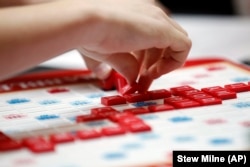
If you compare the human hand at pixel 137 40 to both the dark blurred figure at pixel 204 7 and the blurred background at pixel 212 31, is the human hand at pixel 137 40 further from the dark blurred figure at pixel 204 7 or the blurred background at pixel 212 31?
the dark blurred figure at pixel 204 7

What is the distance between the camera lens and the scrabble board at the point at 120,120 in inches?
20.4

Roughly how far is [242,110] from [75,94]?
239mm

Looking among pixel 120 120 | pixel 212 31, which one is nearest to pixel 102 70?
pixel 120 120

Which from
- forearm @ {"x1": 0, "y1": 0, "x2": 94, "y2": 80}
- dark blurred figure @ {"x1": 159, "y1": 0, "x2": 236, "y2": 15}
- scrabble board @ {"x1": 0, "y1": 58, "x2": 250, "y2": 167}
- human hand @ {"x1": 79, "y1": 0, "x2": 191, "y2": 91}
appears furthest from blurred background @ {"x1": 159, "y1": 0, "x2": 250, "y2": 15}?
forearm @ {"x1": 0, "y1": 0, "x2": 94, "y2": 80}

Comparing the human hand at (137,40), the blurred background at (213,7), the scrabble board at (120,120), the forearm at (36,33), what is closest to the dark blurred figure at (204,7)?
the blurred background at (213,7)

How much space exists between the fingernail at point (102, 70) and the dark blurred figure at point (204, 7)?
112cm

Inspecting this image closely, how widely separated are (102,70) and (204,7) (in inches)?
46.3

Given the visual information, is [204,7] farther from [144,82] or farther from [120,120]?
[120,120]

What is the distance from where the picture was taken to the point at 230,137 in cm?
55

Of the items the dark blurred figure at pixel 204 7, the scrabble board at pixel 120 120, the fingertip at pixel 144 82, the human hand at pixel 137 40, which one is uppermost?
the dark blurred figure at pixel 204 7

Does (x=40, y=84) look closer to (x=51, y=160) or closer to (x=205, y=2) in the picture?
(x=51, y=160)

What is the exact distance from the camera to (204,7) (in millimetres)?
1910

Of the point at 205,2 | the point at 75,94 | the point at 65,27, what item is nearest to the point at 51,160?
the point at 65,27

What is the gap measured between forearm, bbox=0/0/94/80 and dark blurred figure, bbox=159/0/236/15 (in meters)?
1.33
